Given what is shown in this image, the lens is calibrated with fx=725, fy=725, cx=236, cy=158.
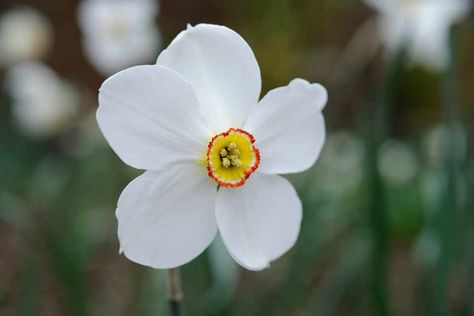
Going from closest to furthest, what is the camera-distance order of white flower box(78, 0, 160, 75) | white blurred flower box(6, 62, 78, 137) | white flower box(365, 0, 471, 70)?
white flower box(365, 0, 471, 70), white flower box(78, 0, 160, 75), white blurred flower box(6, 62, 78, 137)

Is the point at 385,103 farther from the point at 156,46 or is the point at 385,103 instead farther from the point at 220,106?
the point at 156,46

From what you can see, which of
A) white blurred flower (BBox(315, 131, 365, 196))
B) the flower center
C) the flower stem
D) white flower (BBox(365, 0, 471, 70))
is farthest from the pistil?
white blurred flower (BBox(315, 131, 365, 196))

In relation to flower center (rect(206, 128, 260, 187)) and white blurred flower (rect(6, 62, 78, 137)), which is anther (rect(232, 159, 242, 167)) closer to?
flower center (rect(206, 128, 260, 187))

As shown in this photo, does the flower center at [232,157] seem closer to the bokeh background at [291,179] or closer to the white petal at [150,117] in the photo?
the white petal at [150,117]

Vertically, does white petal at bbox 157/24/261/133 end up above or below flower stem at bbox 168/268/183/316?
above

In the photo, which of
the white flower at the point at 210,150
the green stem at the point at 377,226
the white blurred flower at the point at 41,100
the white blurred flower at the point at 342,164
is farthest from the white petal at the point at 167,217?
the white blurred flower at the point at 41,100

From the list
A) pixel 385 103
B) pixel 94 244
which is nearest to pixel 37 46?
pixel 94 244

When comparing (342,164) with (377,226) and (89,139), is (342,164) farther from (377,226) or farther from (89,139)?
(377,226)
